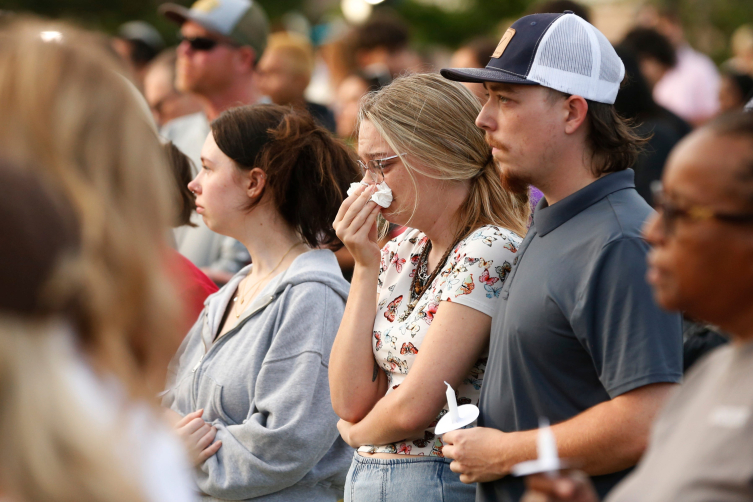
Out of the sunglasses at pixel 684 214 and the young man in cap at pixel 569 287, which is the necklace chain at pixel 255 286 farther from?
the sunglasses at pixel 684 214

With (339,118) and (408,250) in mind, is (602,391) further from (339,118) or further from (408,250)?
(339,118)

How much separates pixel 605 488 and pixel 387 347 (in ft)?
2.67

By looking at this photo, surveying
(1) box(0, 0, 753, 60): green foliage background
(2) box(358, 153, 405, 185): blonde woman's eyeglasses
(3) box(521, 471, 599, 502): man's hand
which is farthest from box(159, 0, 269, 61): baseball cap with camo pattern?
(1) box(0, 0, 753, 60): green foliage background

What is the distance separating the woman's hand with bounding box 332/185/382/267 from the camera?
8.81 ft

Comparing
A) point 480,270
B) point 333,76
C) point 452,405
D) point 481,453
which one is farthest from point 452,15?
point 481,453

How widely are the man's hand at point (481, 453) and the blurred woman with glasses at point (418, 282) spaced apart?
19cm

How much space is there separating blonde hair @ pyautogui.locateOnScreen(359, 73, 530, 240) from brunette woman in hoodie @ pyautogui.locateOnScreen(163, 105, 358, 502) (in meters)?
0.52

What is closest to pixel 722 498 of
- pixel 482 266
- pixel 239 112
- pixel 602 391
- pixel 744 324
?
pixel 744 324

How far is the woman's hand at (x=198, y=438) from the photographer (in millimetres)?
2752

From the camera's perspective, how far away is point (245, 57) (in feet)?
17.5

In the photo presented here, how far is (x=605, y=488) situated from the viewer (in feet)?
6.93

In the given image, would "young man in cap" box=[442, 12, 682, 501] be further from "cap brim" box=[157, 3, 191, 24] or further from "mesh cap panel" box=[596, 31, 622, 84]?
Answer: "cap brim" box=[157, 3, 191, 24]

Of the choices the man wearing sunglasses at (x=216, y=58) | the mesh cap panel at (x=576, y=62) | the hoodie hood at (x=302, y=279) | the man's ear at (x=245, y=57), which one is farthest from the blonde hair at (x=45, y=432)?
the man's ear at (x=245, y=57)

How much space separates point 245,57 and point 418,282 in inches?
123
